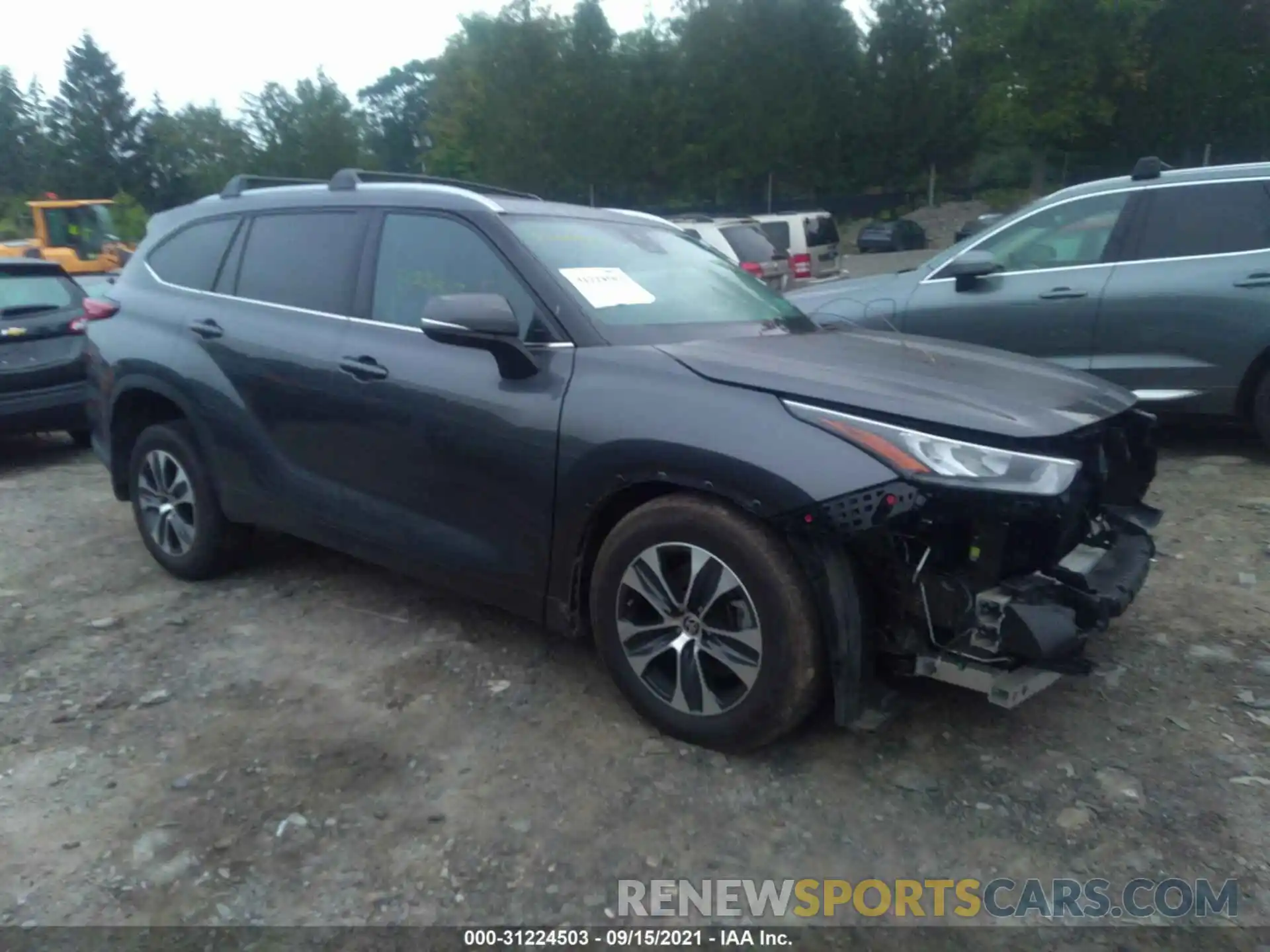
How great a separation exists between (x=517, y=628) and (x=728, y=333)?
1.49 m

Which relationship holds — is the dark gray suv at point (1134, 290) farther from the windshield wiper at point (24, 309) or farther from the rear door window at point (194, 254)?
the windshield wiper at point (24, 309)

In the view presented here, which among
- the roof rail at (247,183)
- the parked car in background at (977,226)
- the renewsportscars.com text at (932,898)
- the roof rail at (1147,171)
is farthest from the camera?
the parked car in background at (977,226)

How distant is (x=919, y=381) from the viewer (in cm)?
326

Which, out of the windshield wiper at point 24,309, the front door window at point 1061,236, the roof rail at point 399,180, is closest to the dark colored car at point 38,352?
the windshield wiper at point 24,309

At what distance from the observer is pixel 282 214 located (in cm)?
460

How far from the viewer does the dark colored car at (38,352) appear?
25.5 feet

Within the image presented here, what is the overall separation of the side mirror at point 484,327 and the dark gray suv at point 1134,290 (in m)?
2.61

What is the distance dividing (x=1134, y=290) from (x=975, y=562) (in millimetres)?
4002

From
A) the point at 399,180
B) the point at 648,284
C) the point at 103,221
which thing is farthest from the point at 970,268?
the point at 103,221

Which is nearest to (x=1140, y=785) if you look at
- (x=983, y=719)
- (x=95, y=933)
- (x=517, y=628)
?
(x=983, y=719)

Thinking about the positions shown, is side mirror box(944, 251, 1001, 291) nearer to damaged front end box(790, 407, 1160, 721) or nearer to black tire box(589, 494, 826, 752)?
damaged front end box(790, 407, 1160, 721)

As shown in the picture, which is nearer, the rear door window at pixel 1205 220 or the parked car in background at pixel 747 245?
the rear door window at pixel 1205 220

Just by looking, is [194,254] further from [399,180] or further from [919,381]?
[919,381]

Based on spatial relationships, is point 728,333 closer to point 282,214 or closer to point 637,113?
point 282,214
